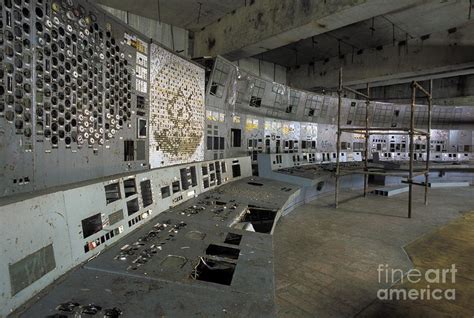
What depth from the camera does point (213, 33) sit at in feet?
17.7

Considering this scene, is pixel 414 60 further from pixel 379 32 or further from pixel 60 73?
pixel 60 73

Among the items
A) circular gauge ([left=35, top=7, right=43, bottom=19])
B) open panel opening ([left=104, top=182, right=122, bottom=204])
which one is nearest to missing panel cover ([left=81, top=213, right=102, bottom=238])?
open panel opening ([left=104, top=182, right=122, bottom=204])

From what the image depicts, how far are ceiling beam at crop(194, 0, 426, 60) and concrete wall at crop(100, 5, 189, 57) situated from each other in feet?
1.09

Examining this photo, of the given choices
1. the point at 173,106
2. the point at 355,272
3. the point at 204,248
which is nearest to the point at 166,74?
the point at 173,106

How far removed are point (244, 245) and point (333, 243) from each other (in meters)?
2.21

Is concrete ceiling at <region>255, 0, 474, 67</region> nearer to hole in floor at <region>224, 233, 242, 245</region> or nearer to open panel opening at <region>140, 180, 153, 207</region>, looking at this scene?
hole in floor at <region>224, 233, 242, 245</region>

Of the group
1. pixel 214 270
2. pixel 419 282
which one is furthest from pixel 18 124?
pixel 419 282

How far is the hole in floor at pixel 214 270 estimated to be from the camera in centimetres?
140

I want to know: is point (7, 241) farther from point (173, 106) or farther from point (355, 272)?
point (355, 272)

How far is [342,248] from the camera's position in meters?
3.29

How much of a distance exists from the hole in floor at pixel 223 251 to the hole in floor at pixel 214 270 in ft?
0.44

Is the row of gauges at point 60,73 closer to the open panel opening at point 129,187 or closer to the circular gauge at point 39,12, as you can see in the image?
the circular gauge at point 39,12

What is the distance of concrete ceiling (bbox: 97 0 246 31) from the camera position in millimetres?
4660

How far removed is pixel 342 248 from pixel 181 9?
4.53 m
